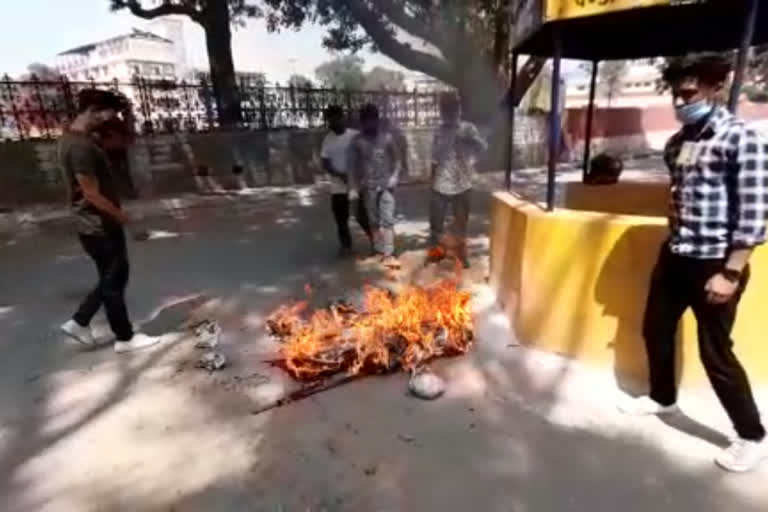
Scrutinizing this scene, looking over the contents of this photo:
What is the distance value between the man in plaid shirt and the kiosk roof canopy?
1161 millimetres

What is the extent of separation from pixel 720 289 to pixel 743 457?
867mm

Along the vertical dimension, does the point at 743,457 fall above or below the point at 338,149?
below

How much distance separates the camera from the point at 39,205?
10625mm

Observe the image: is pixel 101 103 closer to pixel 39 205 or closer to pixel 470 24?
pixel 39 205

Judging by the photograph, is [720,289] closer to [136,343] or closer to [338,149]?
[136,343]

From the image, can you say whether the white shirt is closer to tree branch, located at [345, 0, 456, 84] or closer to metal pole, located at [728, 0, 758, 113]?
metal pole, located at [728, 0, 758, 113]

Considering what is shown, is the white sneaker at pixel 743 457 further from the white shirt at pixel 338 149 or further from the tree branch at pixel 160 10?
the tree branch at pixel 160 10

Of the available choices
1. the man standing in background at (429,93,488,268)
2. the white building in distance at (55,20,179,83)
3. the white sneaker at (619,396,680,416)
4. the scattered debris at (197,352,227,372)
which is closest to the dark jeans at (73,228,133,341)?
the scattered debris at (197,352,227,372)

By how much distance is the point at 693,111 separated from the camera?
245 centimetres

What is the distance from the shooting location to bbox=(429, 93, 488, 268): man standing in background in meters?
5.52

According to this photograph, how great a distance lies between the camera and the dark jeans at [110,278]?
3.87m

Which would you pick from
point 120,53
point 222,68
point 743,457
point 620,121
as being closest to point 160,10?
point 222,68

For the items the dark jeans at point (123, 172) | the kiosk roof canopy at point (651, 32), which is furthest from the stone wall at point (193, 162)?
the kiosk roof canopy at point (651, 32)

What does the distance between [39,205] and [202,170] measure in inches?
127
